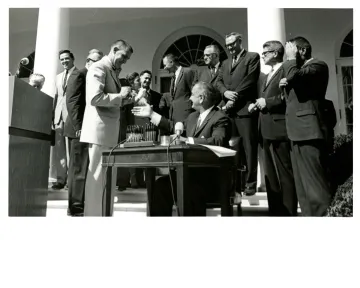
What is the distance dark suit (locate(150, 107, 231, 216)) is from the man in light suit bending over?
56cm

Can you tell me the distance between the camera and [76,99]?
374 cm

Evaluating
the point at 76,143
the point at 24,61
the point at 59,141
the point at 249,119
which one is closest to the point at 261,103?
the point at 249,119

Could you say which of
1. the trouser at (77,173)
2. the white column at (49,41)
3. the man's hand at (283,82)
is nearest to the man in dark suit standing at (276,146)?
the man's hand at (283,82)

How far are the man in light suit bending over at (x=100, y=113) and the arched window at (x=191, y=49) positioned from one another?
2139 millimetres

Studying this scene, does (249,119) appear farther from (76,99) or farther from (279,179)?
(76,99)

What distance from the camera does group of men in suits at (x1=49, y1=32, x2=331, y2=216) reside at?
3.11m

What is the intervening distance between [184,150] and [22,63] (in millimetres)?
2301

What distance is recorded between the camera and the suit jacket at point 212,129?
284 centimetres

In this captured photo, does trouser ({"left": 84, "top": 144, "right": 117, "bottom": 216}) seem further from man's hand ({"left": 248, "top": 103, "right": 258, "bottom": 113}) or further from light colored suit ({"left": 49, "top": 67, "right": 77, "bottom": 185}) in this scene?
man's hand ({"left": 248, "top": 103, "right": 258, "bottom": 113})

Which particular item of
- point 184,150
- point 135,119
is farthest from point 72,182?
point 184,150

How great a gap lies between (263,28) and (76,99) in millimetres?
1982

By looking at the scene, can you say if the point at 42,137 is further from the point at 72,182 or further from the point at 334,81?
the point at 334,81

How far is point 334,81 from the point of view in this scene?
375cm

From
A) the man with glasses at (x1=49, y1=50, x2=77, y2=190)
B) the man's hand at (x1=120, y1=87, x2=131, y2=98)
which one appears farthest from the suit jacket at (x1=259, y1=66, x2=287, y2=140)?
the man with glasses at (x1=49, y1=50, x2=77, y2=190)
